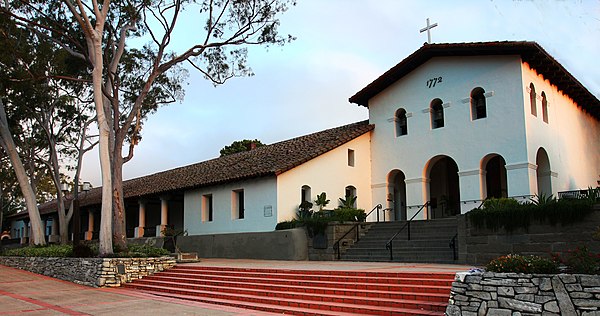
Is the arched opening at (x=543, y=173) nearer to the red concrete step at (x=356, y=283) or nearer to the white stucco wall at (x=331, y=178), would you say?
the white stucco wall at (x=331, y=178)

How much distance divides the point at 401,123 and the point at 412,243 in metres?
7.13

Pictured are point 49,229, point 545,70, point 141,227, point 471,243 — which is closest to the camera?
point 471,243

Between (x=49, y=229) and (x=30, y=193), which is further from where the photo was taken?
(x=49, y=229)

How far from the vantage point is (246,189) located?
22.5 metres

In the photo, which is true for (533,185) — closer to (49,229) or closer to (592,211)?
(592,211)

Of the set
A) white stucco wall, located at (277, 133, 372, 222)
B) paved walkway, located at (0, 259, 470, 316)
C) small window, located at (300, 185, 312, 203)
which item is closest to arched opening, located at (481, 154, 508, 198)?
white stucco wall, located at (277, 133, 372, 222)

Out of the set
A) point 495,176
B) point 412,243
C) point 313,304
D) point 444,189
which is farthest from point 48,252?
point 495,176

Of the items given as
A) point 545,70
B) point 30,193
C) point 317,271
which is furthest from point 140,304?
point 545,70

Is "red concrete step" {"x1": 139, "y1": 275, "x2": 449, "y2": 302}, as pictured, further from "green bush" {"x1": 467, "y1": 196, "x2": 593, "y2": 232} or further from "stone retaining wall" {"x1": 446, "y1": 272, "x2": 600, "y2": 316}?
"green bush" {"x1": 467, "y1": 196, "x2": 593, "y2": 232}

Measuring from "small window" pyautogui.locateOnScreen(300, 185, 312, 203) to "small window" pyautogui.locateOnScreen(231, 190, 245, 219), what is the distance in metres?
3.17

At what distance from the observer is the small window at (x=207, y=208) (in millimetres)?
25094

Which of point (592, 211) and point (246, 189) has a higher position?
point (246, 189)

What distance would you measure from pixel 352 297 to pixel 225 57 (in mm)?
14518

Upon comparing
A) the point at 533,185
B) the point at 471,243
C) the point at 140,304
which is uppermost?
the point at 533,185
